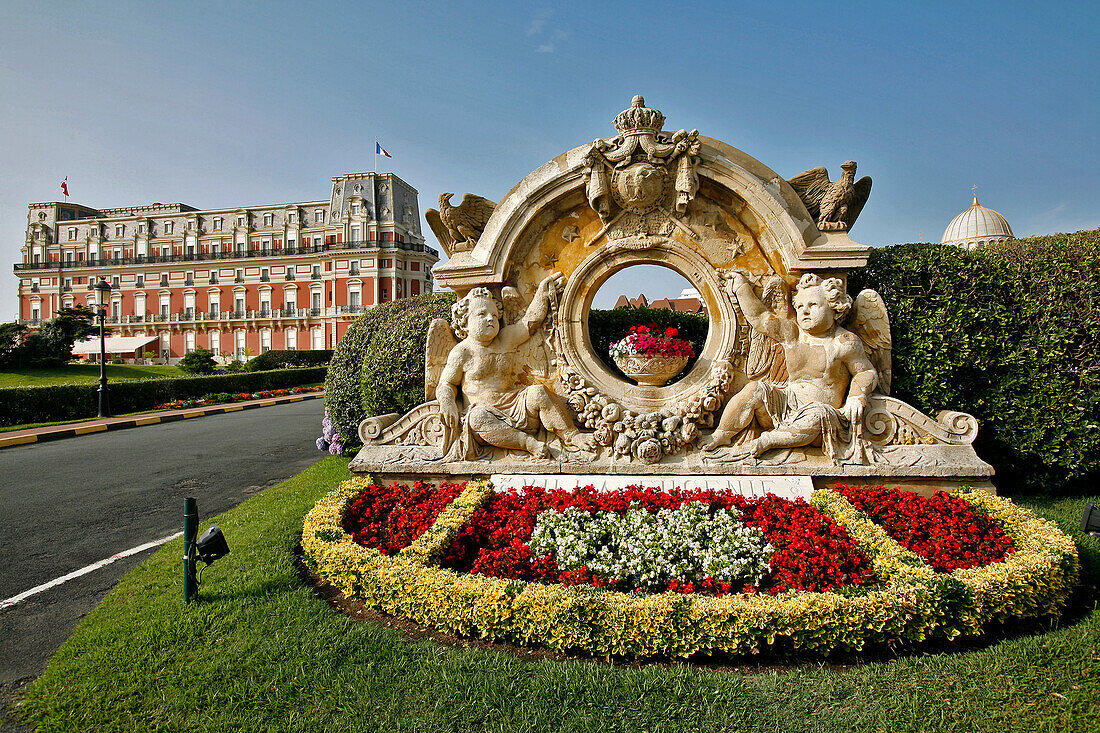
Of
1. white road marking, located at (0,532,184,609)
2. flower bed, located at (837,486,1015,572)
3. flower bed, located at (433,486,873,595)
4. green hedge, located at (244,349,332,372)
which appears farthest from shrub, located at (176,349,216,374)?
flower bed, located at (837,486,1015,572)

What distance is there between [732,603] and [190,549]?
12.0 ft

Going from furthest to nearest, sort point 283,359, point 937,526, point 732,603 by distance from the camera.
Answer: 1. point 283,359
2. point 937,526
3. point 732,603

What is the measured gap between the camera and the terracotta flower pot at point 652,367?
5648mm

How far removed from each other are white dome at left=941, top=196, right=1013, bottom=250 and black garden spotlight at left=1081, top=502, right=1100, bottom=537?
38293 millimetres

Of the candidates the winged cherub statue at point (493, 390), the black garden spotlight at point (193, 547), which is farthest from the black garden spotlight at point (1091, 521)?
the black garden spotlight at point (193, 547)

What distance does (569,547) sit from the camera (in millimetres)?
4117

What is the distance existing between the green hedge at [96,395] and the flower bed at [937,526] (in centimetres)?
1719

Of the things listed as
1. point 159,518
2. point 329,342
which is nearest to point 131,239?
point 329,342

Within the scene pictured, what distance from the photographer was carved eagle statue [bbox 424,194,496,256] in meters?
6.14

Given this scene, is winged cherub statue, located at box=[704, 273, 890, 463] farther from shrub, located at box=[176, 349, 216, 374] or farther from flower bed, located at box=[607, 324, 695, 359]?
shrub, located at box=[176, 349, 216, 374]

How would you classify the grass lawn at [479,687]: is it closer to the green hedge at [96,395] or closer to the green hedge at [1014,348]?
the green hedge at [1014,348]

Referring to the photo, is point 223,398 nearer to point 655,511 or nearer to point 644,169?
point 644,169

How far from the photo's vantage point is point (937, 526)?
4398mm

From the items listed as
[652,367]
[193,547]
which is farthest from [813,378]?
[193,547]
